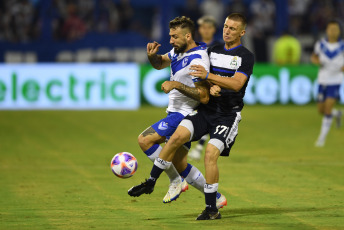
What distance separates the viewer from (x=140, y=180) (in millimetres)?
10867

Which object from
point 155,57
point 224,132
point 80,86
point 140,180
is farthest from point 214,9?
point 224,132

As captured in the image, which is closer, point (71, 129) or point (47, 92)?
point (71, 129)

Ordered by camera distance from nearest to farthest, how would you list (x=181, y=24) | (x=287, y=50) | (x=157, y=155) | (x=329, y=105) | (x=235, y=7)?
(x=181, y=24), (x=157, y=155), (x=329, y=105), (x=287, y=50), (x=235, y=7)

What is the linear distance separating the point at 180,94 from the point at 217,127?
69 centimetres

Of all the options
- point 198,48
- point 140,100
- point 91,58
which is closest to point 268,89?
point 140,100

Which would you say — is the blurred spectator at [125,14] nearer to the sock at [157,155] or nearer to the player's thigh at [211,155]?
the sock at [157,155]

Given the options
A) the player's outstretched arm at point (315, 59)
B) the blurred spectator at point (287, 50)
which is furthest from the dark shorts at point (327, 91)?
the blurred spectator at point (287, 50)

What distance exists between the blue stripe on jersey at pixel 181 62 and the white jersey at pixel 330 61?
25.0ft

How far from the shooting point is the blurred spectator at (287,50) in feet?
83.1

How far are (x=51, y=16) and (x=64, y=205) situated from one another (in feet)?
56.8

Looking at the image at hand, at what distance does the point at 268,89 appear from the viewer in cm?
2389

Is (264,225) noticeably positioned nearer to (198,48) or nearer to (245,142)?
(198,48)

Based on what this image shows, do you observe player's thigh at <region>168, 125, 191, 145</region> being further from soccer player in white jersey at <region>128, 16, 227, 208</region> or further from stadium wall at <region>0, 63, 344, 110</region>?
stadium wall at <region>0, 63, 344, 110</region>

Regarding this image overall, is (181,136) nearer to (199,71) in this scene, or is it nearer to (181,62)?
(199,71)
